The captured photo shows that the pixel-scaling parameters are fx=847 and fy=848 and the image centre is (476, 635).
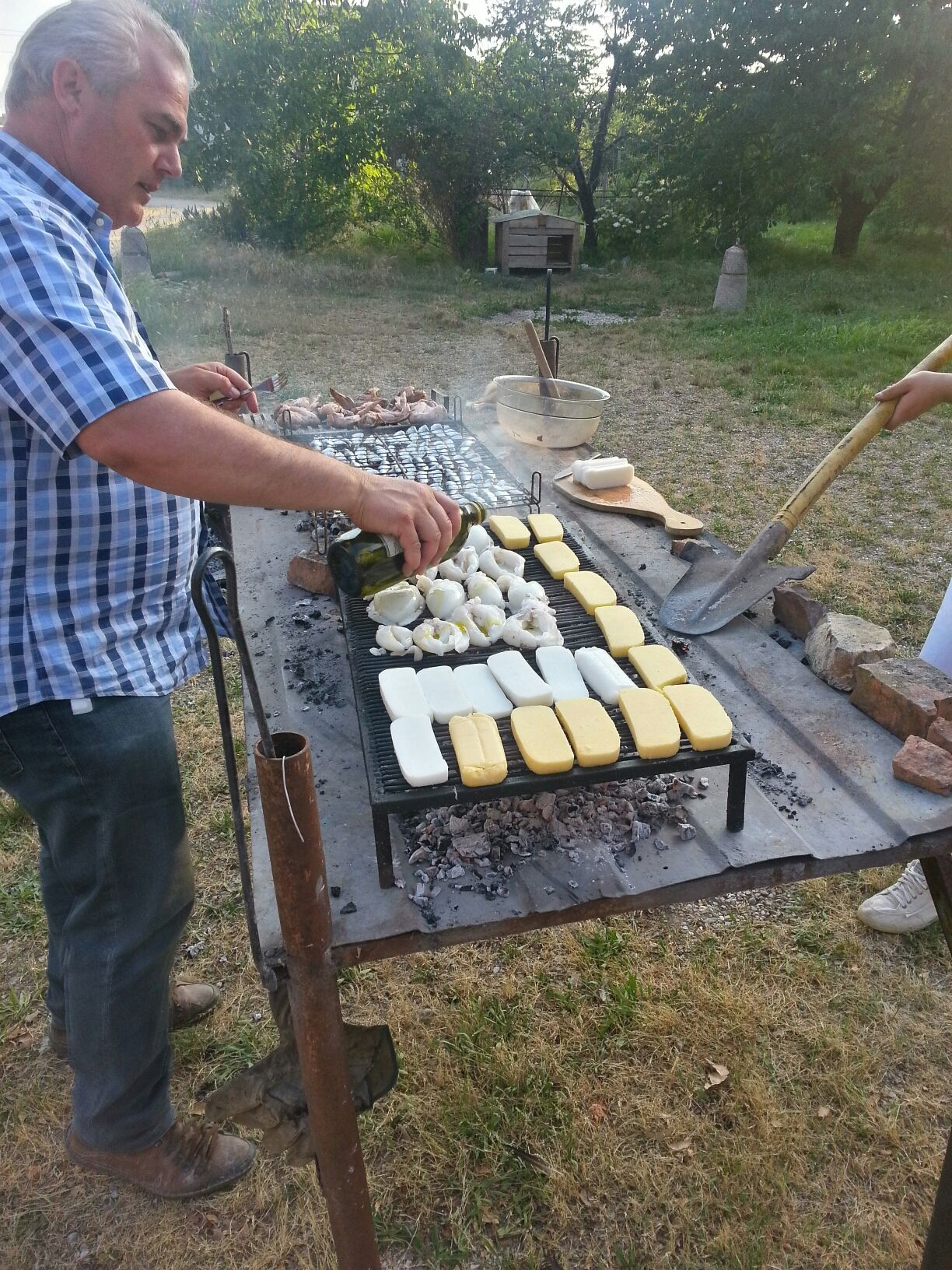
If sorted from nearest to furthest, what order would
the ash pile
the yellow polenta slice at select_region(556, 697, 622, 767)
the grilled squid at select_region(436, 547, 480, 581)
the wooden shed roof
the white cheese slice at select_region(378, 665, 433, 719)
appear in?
the yellow polenta slice at select_region(556, 697, 622, 767)
the ash pile
the white cheese slice at select_region(378, 665, 433, 719)
the grilled squid at select_region(436, 547, 480, 581)
the wooden shed roof

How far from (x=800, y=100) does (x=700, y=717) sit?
65.0ft

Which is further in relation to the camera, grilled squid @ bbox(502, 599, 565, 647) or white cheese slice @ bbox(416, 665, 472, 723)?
grilled squid @ bbox(502, 599, 565, 647)

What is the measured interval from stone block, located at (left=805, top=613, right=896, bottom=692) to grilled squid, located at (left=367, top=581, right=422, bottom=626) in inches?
54.2

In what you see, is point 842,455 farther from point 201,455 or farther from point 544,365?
point 201,455

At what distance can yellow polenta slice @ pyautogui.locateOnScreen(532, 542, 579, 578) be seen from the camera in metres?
3.02

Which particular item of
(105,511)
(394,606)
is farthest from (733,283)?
(105,511)

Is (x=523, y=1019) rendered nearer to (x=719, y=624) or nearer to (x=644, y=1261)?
(x=644, y=1261)

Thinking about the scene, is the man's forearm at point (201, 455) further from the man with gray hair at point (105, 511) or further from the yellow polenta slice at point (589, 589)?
the yellow polenta slice at point (589, 589)

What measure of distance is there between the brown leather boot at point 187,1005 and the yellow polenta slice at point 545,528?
6.73 ft

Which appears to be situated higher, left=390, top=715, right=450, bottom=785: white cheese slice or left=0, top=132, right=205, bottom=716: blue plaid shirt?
left=0, top=132, right=205, bottom=716: blue plaid shirt

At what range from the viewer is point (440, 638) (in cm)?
253

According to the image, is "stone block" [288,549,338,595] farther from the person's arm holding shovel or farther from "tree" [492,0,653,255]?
"tree" [492,0,653,255]

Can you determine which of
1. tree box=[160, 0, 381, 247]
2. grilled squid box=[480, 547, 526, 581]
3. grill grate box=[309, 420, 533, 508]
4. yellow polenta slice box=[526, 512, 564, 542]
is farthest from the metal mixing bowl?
tree box=[160, 0, 381, 247]

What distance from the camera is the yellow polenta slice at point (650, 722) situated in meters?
1.93
